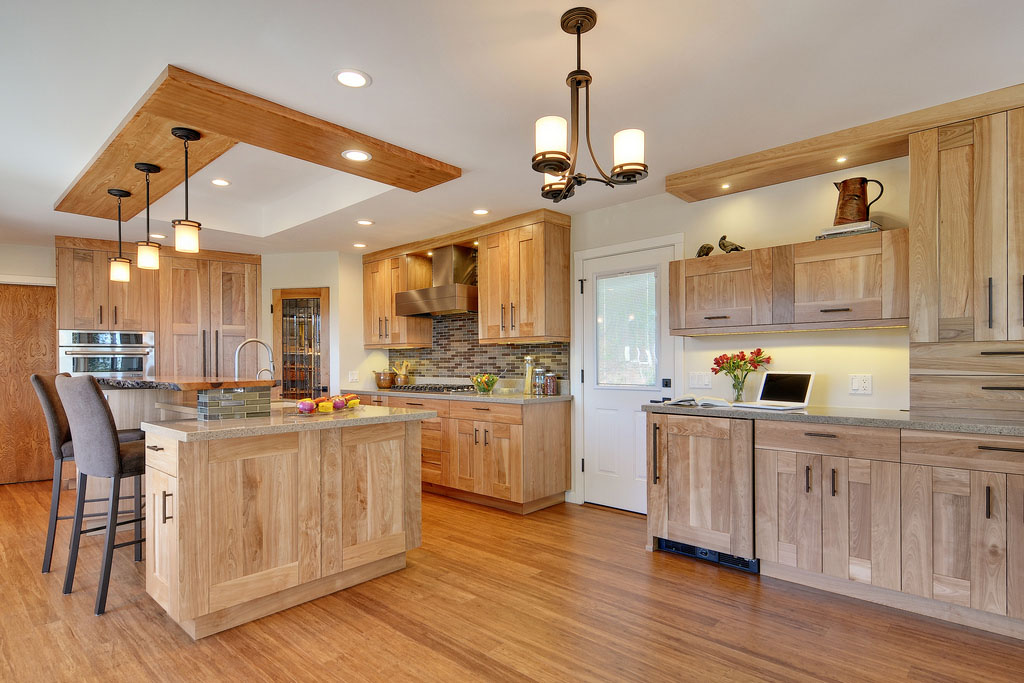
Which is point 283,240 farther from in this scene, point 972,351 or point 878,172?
point 972,351

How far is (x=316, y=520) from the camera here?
2.74 metres

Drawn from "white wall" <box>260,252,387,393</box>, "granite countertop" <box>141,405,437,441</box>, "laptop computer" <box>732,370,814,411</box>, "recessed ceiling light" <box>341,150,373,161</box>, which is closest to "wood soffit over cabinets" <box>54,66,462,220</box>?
"recessed ceiling light" <box>341,150,373,161</box>

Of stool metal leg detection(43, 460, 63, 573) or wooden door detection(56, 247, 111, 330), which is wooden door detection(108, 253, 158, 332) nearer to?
wooden door detection(56, 247, 111, 330)

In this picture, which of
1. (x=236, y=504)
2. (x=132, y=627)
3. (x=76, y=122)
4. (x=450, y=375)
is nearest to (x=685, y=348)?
(x=450, y=375)

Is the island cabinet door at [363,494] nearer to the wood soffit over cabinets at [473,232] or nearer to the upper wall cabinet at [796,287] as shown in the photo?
the upper wall cabinet at [796,287]

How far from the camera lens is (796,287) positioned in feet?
10.4

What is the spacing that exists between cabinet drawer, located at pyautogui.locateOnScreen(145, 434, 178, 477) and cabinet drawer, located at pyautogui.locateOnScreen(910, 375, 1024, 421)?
351 cm

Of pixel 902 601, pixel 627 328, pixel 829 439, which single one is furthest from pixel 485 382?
pixel 902 601

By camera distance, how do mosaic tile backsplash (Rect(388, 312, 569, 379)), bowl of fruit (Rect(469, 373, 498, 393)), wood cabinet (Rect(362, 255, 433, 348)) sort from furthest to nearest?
wood cabinet (Rect(362, 255, 433, 348)), bowl of fruit (Rect(469, 373, 498, 393)), mosaic tile backsplash (Rect(388, 312, 569, 379))

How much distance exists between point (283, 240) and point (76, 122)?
2543 millimetres

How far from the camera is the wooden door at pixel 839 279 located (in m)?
2.93

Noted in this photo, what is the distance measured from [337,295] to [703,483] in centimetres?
432

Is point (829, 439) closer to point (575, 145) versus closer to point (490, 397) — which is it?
point (575, 145)

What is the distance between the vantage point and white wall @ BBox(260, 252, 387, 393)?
5.99 meters
